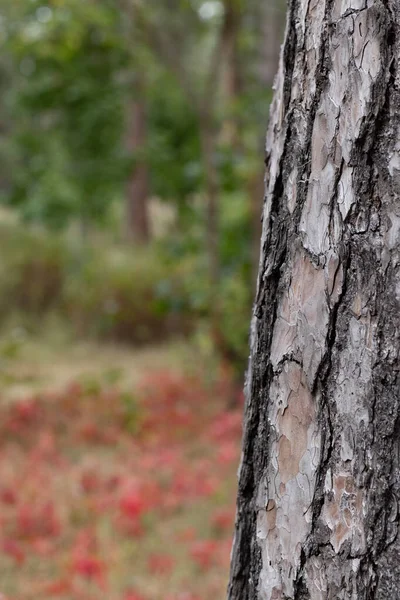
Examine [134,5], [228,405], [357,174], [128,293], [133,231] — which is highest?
[133,231]

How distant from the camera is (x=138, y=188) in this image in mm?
12695

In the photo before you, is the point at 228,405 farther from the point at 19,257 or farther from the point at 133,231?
the point at 133,231

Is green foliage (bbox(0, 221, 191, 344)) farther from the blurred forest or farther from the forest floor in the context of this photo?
the forest floor

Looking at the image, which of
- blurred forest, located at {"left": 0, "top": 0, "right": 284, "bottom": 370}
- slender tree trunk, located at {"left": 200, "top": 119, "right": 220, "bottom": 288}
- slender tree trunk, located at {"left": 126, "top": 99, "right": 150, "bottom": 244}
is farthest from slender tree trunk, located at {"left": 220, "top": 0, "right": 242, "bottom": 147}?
slender tree trunk, located at {"left": 126, "top": 99, "right": 150, "bottom": 244}

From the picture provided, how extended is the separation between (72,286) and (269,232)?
9117mm

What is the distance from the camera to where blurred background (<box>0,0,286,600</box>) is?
4.05 meters

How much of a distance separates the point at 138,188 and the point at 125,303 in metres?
3.71

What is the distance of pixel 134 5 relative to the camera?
6230 millimetres

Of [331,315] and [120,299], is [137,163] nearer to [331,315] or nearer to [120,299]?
[120,299]

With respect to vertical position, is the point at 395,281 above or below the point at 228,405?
below

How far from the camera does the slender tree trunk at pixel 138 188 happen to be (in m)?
12.4

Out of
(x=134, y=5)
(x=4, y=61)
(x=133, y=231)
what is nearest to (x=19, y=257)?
(x=133, y=231)

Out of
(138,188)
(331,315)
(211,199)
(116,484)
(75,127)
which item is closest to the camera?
(331,315)

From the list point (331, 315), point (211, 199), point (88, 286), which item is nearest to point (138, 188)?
point (88, 286)
